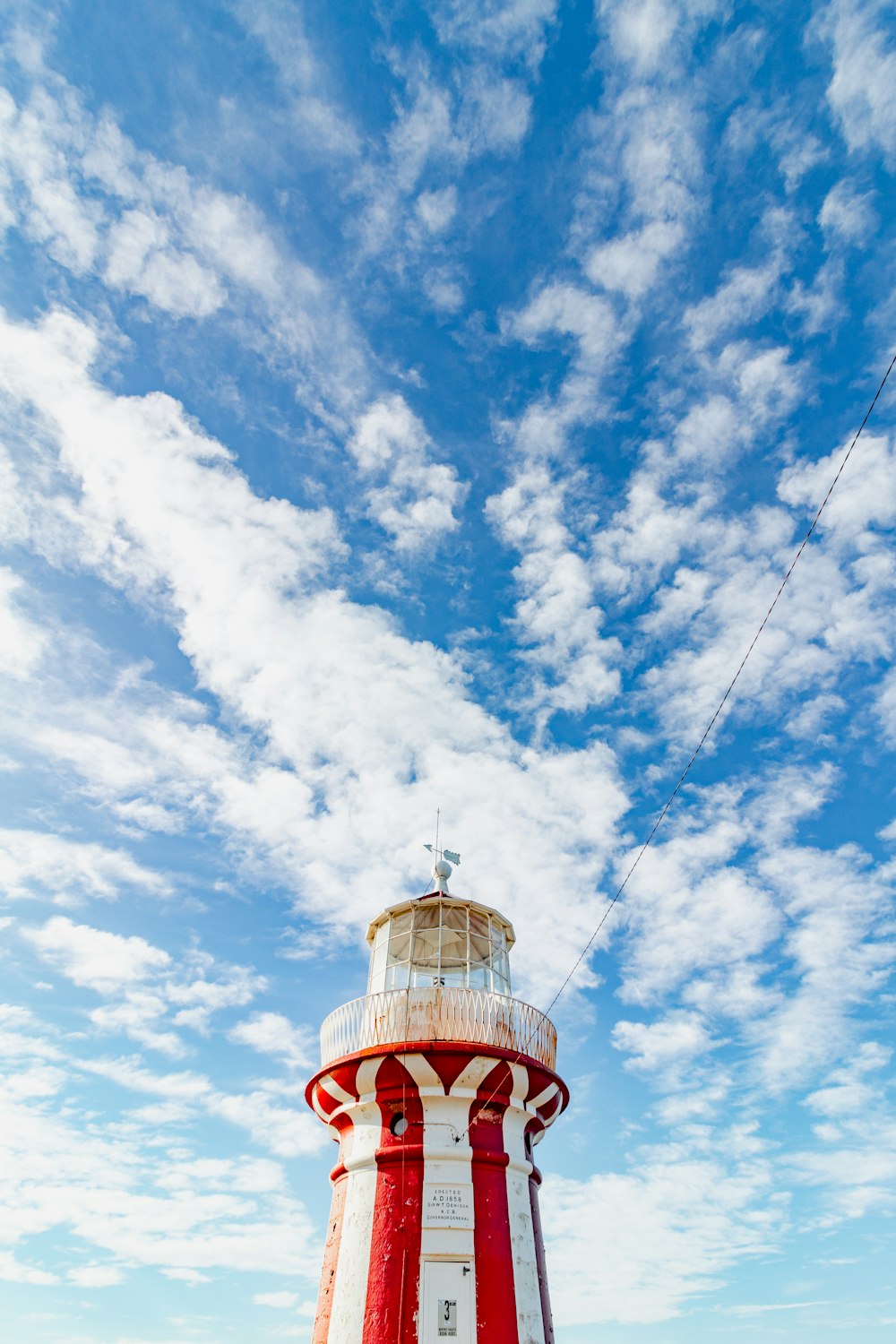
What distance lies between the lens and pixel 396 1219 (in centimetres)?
1096

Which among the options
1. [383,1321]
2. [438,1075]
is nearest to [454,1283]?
[383,1321]

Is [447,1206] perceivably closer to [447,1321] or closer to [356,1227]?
[447,1321]

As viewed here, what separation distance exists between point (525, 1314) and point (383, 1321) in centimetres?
190

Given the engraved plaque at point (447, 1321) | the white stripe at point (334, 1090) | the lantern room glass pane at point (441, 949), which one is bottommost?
the engraved plaque at point (447, 1321)

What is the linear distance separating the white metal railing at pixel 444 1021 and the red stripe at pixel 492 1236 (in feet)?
2.98

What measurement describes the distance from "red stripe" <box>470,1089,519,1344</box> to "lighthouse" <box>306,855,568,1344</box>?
0.02 m

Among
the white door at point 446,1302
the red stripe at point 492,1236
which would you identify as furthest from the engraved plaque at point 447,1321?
the red stripe at point 492,1236

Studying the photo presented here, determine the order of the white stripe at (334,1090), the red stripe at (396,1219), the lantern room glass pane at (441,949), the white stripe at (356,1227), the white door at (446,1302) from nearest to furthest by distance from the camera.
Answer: the white door at (446,1302) < the red stripe at (396,1219) < the white stripe at (356,1227) < the white stripe at (334,1090) < the lantern room glass pane at (441,949)

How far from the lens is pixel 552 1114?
13.3 meters

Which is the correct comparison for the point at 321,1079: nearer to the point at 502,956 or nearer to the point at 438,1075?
the point at 438,1075

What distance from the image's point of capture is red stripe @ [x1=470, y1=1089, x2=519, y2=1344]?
1041 cm

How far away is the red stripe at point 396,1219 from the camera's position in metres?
10.3

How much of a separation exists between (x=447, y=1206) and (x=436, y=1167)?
0.48m

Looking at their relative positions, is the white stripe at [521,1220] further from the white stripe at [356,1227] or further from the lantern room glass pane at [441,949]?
the lantern room glass pane at [441,949]
